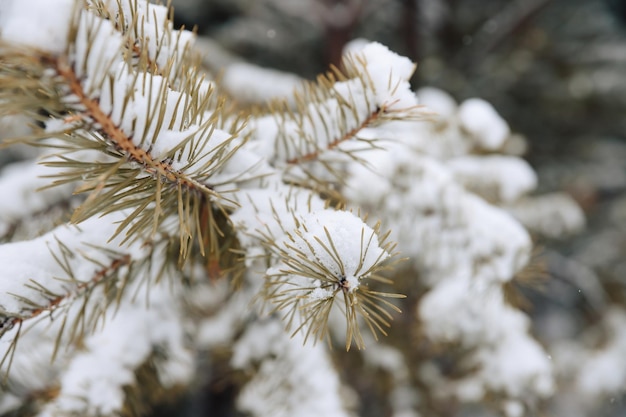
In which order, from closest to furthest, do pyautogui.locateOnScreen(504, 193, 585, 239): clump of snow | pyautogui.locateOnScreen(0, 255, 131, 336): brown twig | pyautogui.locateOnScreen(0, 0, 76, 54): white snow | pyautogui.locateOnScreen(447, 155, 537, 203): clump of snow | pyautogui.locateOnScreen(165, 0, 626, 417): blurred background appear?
pyautogui.locateOnScreen(0, 0, 76, 54): white snow → pyautogui.locateOnScreen(0, 255, 131, 336): brown twig → pyautogui.locateOnScreen(447, 155, 537, 203): clump of snow → pyautogui.locateOnScreen(504, 193, 585, 239): clump of snow → pyautogui.locateOnScreen(165, 0, 626, 417): blurred background

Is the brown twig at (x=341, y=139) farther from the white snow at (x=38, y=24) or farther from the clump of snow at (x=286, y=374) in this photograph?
the clump of snow at (x=286, y=374)

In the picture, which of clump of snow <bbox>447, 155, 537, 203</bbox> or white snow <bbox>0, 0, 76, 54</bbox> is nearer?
white snow <bbox>0, 0, 76, 54</bbox>

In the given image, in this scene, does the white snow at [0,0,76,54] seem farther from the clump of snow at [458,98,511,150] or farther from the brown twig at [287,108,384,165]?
the clump of snow at [458,98,511,150]

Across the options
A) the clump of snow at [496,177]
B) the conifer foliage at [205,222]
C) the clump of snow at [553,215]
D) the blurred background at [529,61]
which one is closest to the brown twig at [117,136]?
the conifer foliage at [205,222]

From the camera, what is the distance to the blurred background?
2.77 meters

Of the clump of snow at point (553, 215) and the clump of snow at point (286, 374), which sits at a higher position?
the clump of snow at point (553, 215)

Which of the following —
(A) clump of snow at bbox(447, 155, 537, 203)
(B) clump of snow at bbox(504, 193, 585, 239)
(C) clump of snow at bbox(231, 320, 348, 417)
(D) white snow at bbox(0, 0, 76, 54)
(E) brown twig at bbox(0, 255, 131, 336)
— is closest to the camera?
(D) white snow at bbox(0, 0, 76, 54)

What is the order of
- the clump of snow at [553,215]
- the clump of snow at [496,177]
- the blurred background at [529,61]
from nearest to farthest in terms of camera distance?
the clump of snow at [496,177] < the clump of snow at [553,215] < the blurred background at [529,61]

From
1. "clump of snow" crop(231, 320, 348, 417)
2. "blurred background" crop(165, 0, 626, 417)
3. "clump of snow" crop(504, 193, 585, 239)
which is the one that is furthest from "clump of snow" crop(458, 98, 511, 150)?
"blurred background" crop(165, 0, 626, 417)

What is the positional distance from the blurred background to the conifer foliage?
176 cm

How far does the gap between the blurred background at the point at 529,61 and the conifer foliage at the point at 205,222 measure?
176 centimetres

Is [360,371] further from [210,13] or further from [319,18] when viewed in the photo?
[210,13]

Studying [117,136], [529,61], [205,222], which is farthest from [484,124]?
[529,61]

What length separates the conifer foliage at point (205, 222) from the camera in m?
0.33
